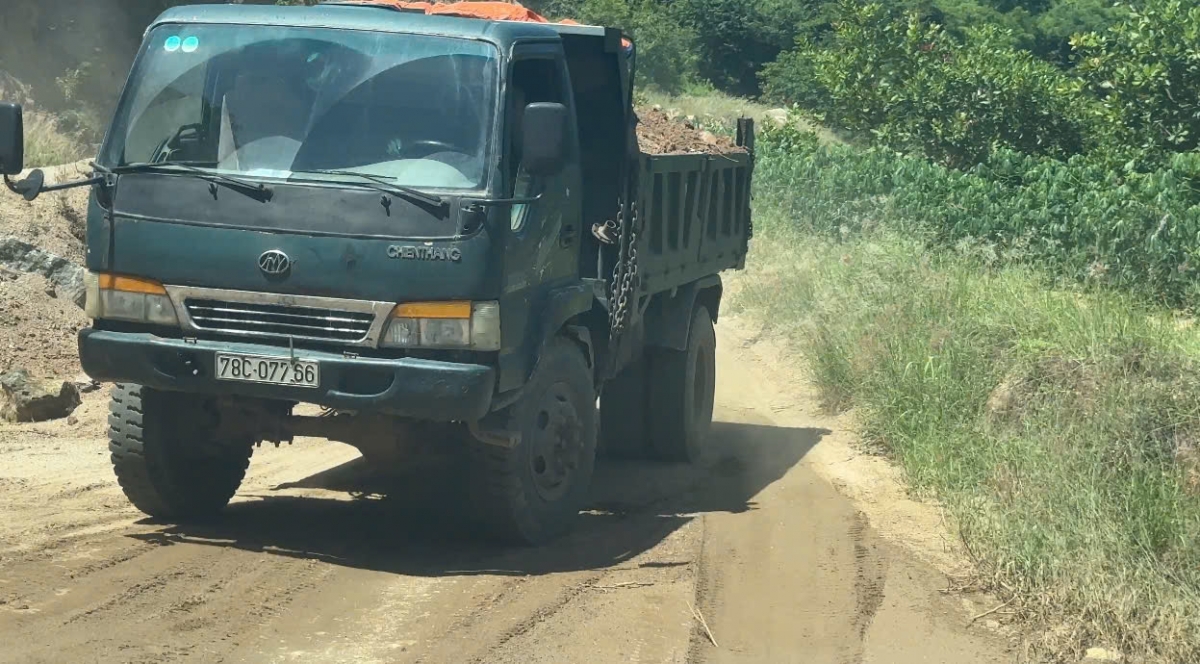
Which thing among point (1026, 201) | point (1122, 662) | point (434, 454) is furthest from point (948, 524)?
point (1026, 201)

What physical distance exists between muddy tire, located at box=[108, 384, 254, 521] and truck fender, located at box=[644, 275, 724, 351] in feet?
9.17

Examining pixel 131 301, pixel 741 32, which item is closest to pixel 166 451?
pixel 131 301

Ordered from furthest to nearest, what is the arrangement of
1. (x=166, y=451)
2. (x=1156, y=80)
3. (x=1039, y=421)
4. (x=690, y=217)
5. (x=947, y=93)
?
(x=947, y=93) → (x=1156, y=80) → (x=690, y=217) → (x=1039, y=421) → (x=166, y=451)

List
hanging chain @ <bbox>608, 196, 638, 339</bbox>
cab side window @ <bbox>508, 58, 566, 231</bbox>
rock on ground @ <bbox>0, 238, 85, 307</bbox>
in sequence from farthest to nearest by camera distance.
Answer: rock on ground @ <bbox>0, 238, 85, 307</bbox> < hanging chain @ <bbox>608, 196, 638, 339</bbox> < cab side window @ <bbox>508, 58, 566, 231</bbox>

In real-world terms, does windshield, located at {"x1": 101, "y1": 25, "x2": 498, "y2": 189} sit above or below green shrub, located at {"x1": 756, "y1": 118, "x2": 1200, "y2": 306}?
above

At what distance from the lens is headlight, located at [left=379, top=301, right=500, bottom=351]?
5.90 meters

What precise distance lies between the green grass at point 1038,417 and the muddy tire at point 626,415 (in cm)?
153

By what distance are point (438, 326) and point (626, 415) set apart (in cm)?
352

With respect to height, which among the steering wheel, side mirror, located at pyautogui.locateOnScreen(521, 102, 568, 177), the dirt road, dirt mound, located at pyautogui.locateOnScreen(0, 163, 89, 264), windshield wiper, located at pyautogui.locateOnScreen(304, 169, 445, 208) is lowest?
the dirt road

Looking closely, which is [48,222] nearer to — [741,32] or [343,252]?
[343,252]

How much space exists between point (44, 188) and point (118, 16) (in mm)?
20390

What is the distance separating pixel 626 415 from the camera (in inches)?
365

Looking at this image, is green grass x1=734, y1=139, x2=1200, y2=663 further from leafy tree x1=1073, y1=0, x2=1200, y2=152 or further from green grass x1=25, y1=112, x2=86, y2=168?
green grass x1=25, y1=112, x2=86, y2=168

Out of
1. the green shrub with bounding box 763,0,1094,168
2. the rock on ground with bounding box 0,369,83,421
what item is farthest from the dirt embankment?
the green shrub with bounding box 763,0,1094,168
